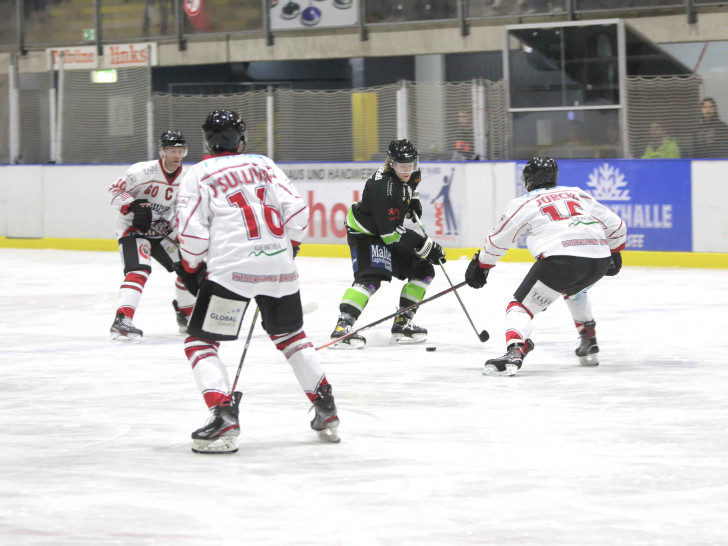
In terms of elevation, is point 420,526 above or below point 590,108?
below

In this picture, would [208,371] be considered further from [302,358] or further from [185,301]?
[185,301]

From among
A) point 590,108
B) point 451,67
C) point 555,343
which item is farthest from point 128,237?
point 451,67

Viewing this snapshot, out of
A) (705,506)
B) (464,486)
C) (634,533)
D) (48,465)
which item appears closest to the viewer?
(634,533)

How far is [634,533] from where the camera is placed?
3.34 meters

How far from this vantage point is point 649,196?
11812 millimetres

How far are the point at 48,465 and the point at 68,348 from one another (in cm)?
315

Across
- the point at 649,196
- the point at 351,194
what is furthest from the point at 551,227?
the point at 351,194

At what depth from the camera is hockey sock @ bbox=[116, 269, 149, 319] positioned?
7.73 meters

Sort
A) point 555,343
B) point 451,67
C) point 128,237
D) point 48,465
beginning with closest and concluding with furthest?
point 48,465 < point 555,343 < point 128,237 < point 451,67

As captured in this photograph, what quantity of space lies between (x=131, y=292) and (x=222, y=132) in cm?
344

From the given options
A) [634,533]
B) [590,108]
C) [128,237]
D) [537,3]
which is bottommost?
[634,533]

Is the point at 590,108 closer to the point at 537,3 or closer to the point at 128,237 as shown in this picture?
the point at 537,3

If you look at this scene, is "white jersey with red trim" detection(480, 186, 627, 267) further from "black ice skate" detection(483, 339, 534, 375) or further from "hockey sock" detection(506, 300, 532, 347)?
"black ice skate" detection(483, 339, 534, 375)

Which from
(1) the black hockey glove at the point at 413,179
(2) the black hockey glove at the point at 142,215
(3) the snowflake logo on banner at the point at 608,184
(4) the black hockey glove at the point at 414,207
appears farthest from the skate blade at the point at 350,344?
(3) the snowflake logo on banner at the point at 608,184
